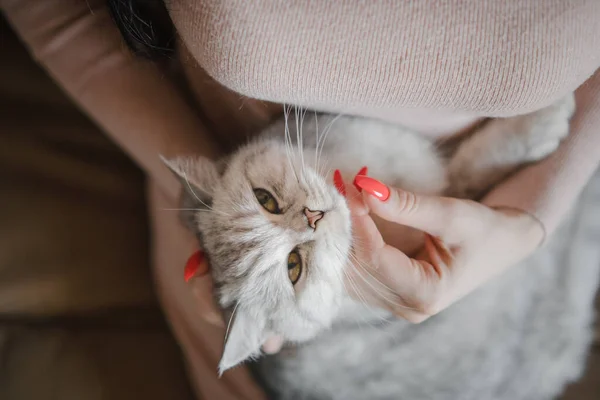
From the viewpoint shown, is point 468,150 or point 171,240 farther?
point 171,240

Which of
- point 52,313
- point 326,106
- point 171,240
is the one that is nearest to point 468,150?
point 326,106

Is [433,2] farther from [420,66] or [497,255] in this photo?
[497,255]

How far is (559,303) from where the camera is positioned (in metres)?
1.08

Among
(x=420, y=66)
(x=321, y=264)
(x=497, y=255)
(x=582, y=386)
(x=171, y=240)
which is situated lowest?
(x=171, y=240)

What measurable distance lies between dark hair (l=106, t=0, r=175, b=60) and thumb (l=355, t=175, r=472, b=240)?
481mm

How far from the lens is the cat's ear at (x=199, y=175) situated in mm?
917

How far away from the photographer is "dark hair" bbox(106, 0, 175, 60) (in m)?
0.74

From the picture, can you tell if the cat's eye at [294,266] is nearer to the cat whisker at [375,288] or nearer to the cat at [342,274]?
the cat at [342,274]

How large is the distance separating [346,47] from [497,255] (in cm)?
56

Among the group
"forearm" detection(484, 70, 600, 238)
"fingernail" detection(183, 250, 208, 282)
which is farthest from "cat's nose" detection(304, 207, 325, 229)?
"forearm" detection(484, 70, 600, 238)

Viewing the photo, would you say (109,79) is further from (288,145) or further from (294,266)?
(294,266)

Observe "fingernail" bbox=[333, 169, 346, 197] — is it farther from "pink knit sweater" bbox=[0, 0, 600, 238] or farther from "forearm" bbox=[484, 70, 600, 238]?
"forearm" bbox=[484, 70, 600, 238]

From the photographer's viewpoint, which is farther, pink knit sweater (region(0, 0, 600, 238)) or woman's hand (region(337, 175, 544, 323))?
woman's hand (region(337, 175, 544, 323))

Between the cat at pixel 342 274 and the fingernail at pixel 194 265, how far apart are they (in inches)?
1.4
